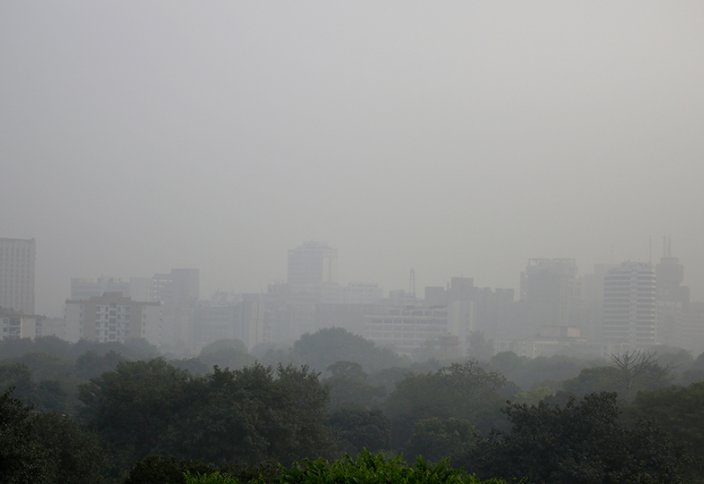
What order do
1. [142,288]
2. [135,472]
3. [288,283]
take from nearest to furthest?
[135,472]
[142,288]
[288,283]

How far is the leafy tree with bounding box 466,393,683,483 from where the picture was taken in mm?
20750

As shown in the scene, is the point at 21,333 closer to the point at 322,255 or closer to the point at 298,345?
the point at 298,345

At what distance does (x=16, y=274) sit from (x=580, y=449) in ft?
476

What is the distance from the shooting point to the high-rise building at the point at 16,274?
513 feet

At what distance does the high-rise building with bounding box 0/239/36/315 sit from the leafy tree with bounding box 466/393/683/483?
464 feet

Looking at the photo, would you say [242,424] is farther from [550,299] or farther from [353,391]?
[550,299]

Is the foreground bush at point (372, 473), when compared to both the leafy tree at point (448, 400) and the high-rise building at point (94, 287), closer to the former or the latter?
the leafy tree at point (448, 400)

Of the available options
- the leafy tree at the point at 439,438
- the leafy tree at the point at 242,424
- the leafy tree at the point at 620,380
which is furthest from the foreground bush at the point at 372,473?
the leafy tree at the point at 620,380

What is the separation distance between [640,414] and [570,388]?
58.9 ft

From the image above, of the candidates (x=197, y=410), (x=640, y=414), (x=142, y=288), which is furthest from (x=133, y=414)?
(x=142, y=288)

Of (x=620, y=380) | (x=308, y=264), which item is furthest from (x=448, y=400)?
(x=308, y=264)

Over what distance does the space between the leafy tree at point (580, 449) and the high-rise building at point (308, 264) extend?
171m

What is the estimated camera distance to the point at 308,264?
196250 mm

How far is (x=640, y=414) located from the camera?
86.0ft
